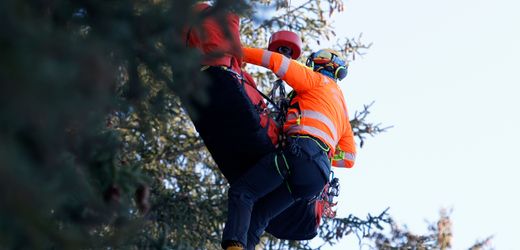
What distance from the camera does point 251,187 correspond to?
7.90 meters

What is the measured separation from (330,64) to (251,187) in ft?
4.65

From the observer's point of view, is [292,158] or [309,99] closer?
[292,158]

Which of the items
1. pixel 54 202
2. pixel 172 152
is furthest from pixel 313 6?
pixel 54 202

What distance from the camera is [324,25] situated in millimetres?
12281

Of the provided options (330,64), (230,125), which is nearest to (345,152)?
(330,64)

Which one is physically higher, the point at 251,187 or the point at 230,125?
the point at 230,125

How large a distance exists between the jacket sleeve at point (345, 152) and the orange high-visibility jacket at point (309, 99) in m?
0.50

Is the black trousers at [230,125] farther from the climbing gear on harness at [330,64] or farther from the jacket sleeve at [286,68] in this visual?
the climbing gear on harness at [330,64]

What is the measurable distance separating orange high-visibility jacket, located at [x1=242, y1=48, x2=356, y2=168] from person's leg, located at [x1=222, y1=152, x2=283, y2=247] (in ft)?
1.29

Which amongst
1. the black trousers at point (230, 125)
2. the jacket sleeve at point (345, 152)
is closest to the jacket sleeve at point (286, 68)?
the black trousers at point (230, 125)

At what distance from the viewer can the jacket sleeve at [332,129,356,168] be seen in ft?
29.7

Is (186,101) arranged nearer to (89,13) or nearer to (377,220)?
(89,13)

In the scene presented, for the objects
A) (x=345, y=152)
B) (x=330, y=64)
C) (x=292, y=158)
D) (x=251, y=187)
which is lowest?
(x=251, y=187)

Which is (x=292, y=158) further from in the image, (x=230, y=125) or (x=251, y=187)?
(x=230, y=125)
